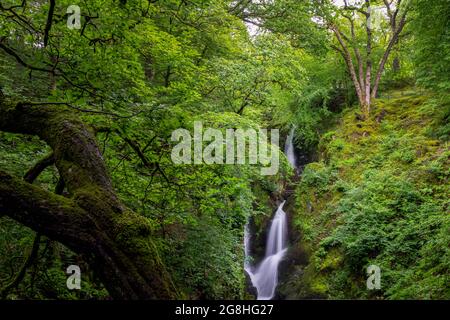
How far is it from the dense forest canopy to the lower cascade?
0.73 meters

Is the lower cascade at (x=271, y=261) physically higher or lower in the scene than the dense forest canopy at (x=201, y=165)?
lower

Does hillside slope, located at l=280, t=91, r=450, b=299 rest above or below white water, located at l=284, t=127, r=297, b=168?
below

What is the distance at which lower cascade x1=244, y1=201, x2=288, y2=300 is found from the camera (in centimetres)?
1248

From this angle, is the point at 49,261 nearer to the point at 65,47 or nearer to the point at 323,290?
the point at 65,47

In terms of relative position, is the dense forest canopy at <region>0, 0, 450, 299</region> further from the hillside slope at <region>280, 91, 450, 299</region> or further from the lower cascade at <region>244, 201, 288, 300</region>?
the lower cascade at <region>244, 201, 288, 300</region>

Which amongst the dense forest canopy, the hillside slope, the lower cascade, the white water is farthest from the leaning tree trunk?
the white water

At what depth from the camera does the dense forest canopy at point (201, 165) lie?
283 centimetres

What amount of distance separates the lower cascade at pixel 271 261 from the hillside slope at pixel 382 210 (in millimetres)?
798

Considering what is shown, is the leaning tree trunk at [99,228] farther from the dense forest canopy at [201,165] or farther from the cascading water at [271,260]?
the cascading water at [271,260]

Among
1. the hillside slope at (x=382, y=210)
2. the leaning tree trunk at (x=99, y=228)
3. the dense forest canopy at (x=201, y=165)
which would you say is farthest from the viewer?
the hillside slope at (x=382, y=210)

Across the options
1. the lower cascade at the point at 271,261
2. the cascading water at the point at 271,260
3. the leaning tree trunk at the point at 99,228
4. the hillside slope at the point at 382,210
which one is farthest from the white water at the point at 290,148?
the leaning tree trunk at the point at 99,228

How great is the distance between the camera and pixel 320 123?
1873 cm
